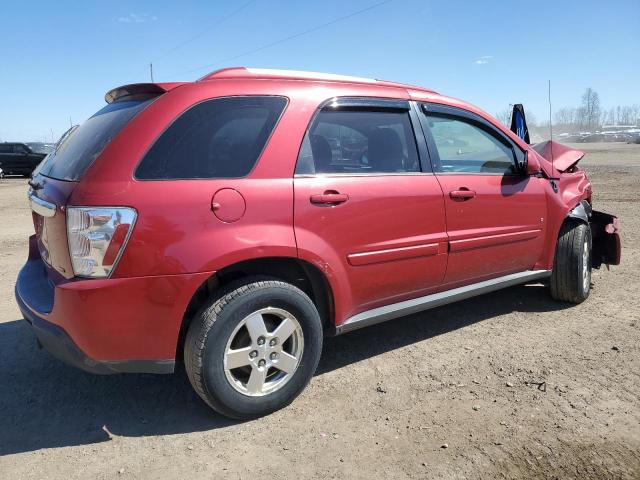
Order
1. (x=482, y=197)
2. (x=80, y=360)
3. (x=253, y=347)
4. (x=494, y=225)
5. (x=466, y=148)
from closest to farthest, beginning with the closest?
(x=80, y=360) < (x=253, y=347) < (x=482, y=197) < (x=494, y=225) < (x=466, y=148)

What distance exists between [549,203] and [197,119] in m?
2.99

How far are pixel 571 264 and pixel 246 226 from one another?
3.10m

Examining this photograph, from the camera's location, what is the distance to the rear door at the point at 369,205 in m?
2.93

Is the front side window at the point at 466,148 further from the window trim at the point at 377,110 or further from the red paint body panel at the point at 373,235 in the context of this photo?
the red paint body panel at the point at 373,235

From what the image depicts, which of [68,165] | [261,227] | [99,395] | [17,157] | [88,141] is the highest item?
[17,157]

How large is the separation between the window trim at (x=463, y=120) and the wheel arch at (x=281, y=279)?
1175 mm

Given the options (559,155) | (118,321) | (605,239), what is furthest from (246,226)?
(605,239)

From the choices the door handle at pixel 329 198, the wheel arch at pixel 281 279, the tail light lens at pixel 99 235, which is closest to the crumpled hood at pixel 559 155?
the door handle at pixel 329 198

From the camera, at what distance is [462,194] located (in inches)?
142

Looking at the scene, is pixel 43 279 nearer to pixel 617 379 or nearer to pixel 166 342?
pixel 166 342

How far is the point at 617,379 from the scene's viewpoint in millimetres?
3234

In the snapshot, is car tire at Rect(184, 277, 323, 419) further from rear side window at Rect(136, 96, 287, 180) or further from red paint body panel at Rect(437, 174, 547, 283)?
red paint body panel at Rect(437, 174, 547, 283)

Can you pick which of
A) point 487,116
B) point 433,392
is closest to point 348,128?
point 487,116

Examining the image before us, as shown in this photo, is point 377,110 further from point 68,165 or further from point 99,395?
point 99,395
